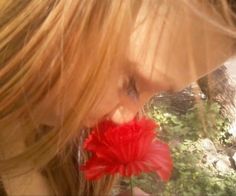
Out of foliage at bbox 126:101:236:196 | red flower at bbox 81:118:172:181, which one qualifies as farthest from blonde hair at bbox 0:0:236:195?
foliage at bbox 126:101:236:196

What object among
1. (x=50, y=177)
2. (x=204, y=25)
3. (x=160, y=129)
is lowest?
(x=50, y=177)

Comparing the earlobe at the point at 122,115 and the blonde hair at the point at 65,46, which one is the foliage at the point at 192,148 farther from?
the blonde hair at the point at 65,46

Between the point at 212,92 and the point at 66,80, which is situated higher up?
the point at 66,80

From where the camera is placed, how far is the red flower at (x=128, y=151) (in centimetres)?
70

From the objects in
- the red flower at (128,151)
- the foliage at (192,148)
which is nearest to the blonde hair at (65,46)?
the red flower at (128,151)

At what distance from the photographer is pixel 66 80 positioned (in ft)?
2.27

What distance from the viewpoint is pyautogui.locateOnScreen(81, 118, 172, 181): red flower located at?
0.70m

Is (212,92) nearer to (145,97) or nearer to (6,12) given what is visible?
(145,97)

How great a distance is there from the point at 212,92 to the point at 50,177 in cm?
45

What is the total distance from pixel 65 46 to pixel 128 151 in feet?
0.63

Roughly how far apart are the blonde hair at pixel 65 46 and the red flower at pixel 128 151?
6cm

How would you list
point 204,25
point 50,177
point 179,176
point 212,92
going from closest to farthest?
1. point 204,25
2. point 212,92
3. point 179,176
4. point 50,177

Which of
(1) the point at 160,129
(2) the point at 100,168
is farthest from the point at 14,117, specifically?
(1) the point at 160,129

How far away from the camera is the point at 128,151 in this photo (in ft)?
2.28
